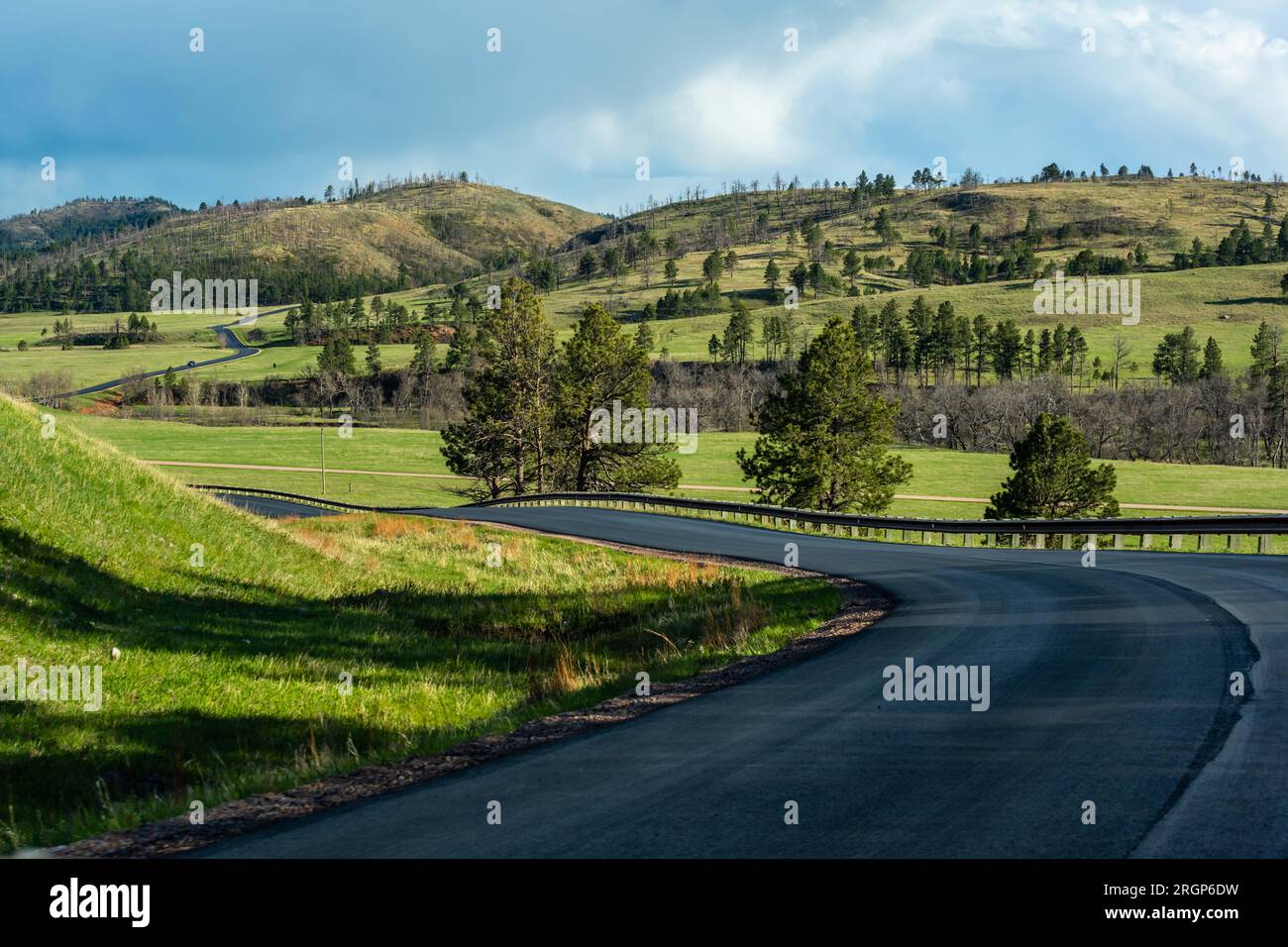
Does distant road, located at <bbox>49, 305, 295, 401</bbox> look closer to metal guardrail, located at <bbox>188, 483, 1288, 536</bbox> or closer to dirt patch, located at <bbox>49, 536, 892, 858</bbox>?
metal guardrail, located at <bbox>188, 483, 1288, 536</bbox>

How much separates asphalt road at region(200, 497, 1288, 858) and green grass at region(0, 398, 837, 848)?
2049 mm

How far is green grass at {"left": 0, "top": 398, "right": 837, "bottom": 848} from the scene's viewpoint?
29.1ft

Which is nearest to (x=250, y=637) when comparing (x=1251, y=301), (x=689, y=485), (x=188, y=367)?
(x=689, y=485)

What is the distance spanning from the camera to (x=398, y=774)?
23.9 ft

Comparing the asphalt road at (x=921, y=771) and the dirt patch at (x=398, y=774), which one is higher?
the asphalt road at (x=921, y=771)

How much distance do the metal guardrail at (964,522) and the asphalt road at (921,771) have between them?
1473cm

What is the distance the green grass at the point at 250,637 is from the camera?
888cm

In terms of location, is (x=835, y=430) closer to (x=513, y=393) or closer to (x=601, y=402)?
(x=601, y=402)

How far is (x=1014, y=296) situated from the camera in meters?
168

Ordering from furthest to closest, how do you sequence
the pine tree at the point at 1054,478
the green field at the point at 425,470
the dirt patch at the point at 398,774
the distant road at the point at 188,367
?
the distant road at the point at 188,367 < the green field at the point at 425,470 < the pine tree at the point at 1054,478 < the dirt patch at the point at 398,774

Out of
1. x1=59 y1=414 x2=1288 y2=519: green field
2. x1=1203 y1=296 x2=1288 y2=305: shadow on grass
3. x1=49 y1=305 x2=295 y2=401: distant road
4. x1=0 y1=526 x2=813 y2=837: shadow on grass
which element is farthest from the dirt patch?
x1=1203 y1=296 x2=1288 y2=305: shadow on grass

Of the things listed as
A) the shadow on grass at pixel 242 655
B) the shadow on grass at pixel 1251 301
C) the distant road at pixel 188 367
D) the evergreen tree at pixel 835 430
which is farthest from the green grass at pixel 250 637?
the shadow on grass at pixel 1251 301

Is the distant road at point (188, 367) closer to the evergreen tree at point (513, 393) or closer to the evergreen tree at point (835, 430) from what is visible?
the evergreen tree at point (513, 393)

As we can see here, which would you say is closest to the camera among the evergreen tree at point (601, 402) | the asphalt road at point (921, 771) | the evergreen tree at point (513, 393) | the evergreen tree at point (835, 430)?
the asphalt road at point (921, 771)
